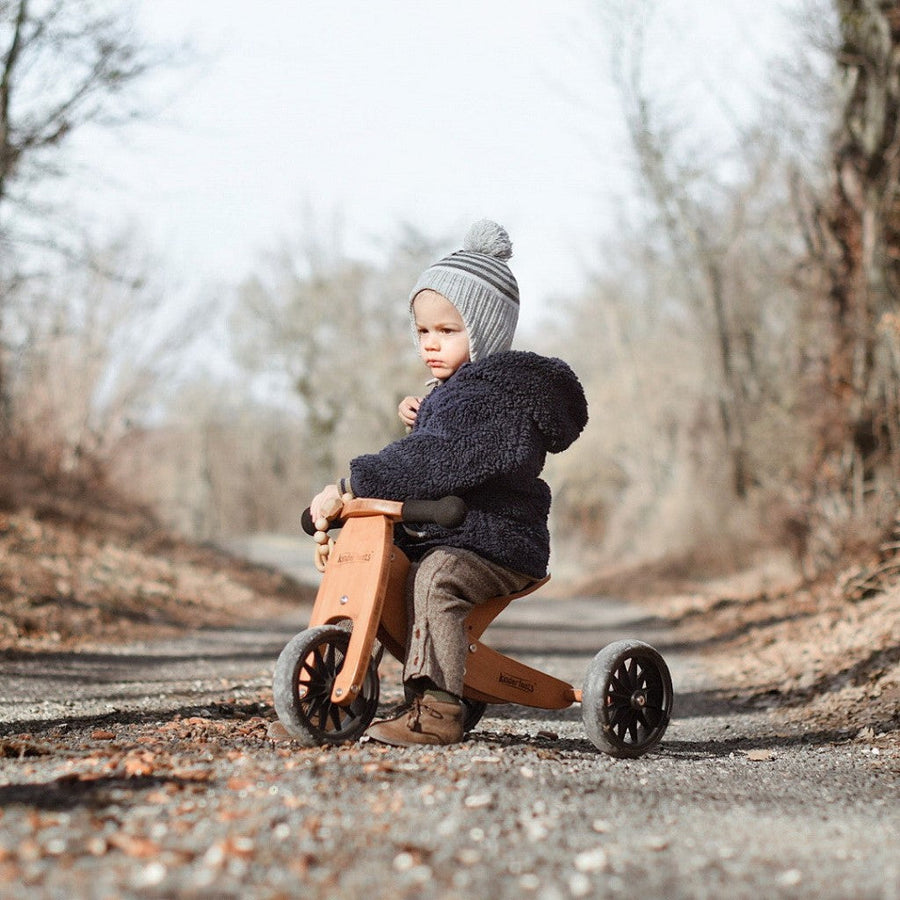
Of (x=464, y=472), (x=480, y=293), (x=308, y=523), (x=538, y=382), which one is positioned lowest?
(x=308, y=523)

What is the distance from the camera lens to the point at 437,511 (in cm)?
364

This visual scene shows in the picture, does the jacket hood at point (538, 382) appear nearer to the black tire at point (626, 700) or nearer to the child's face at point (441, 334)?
the child's face at point (441, 334)

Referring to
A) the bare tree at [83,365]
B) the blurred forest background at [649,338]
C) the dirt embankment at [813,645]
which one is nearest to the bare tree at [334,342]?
the blurred forest background at [649,338]

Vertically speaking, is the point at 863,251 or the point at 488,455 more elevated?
the point at 863,251

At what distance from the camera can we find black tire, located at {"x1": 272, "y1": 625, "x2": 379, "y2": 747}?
3.45m

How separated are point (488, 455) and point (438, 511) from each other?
295mm

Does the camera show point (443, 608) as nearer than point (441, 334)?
Yes

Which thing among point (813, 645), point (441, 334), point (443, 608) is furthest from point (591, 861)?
point (813, 645)

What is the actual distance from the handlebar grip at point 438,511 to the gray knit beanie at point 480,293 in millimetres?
698

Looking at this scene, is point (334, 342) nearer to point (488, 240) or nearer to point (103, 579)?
point (103, 579)

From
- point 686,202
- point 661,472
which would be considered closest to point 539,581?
point 686,202

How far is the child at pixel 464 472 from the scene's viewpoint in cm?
374

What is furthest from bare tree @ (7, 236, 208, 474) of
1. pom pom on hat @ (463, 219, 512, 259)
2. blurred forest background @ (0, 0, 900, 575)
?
pom pom on hat @ (463, 219, 512, 259)

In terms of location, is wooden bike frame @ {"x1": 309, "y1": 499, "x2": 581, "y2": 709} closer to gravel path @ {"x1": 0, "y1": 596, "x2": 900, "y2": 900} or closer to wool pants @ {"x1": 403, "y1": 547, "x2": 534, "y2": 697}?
wool pants @ {"x1": 403, "y1": 547, "x2": 534, "y2": 697}
